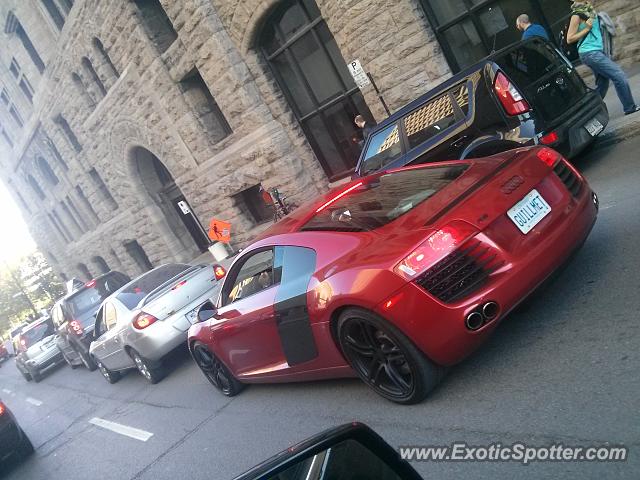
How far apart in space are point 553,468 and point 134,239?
72.5 ft

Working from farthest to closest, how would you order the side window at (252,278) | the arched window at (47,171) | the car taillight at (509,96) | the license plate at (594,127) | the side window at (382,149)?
the arched window at (47,171)
the side window at (382,149)
the license plate at (594,127)
the car taillight at (509,96)
the side window at (252,278)

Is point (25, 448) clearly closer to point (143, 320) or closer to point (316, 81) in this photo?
point (143, 320)

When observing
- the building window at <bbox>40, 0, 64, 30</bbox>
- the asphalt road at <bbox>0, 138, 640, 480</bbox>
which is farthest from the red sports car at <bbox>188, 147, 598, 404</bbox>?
the building window at <bbox>40, 0, 64, 30</bbox>

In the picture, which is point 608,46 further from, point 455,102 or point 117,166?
point 117,166

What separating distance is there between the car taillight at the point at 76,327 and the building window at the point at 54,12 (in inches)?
482

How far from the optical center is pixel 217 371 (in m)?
5.95

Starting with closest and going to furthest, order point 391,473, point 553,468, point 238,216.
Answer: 1. point 391,473
2. point 553,468
3. point 238,216

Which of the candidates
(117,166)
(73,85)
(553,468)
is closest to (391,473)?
(553,468)

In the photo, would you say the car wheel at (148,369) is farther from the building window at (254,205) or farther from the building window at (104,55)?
the building window at (104,55)

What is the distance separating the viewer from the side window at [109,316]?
8.79 meters

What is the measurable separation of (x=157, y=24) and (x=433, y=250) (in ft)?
46.7

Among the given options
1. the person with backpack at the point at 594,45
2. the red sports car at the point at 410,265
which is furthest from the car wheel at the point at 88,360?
the person with backpack at the point at 594,45

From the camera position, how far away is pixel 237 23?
12.4 meters

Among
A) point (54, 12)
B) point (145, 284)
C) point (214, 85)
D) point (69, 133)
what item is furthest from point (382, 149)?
point (69, 133)
